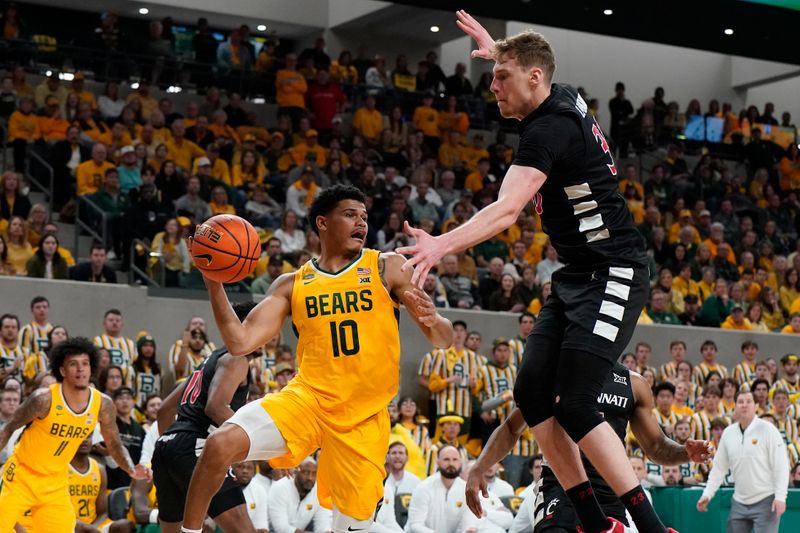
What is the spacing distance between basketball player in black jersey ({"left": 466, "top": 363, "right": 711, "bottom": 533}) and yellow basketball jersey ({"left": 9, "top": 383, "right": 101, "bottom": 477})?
419cm

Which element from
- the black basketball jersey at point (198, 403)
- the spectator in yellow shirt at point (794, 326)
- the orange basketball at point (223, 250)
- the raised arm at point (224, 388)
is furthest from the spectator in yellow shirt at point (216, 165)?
the orange basketball at point (223, 250)

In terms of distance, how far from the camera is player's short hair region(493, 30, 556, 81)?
5391mm

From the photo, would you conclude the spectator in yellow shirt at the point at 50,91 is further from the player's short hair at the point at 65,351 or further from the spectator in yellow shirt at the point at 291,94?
the player's short hair at the point at 65,351

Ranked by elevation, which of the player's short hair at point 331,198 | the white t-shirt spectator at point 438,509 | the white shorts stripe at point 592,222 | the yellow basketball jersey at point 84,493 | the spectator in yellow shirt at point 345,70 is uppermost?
the spectator in yellow shirt at point 345,70

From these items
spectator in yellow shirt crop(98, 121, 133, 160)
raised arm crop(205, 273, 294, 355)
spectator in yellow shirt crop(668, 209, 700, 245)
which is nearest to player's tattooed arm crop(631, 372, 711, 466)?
raised arm crop(205, 273, 294, 355)

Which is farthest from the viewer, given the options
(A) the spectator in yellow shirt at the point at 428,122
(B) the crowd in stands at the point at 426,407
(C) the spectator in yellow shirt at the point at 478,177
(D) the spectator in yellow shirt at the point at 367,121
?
(A) the spectator in yellow shirt at the point at 428,122

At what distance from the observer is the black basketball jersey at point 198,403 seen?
8.28m

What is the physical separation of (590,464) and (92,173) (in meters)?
11.8

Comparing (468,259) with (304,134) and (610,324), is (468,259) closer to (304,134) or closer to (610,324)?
(304,134)

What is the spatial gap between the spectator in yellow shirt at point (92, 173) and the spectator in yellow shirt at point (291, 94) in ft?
15.9

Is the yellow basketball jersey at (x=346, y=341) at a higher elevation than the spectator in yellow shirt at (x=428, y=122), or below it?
below

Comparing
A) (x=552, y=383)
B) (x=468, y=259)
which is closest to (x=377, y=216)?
(x=468, y=259)

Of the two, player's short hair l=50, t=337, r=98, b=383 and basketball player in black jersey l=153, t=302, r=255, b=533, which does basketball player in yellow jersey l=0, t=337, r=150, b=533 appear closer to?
player's short hair l=50, t=337, r=98, b=383

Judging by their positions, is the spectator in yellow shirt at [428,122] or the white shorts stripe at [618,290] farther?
the spectator in yellow shirt at [428,122]
